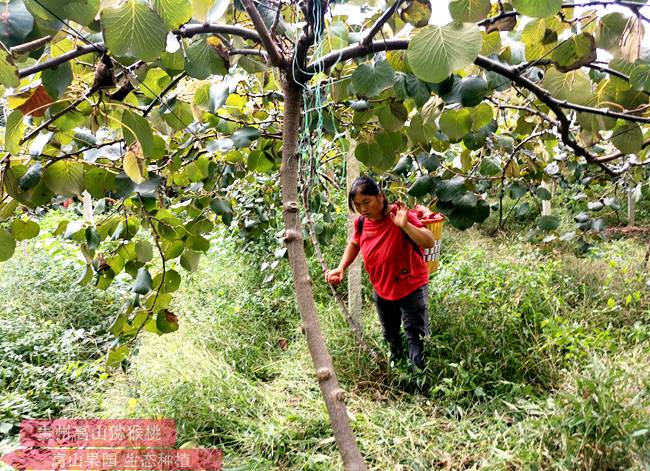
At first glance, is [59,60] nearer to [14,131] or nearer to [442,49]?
[14,131]

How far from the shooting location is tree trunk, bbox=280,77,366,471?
1.63ft

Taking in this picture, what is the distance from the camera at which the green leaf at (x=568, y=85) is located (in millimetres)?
651

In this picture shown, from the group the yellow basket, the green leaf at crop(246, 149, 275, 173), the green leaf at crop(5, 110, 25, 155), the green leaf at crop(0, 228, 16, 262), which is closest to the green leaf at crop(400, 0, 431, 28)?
the green leaf at crop(5, 110, 25, 155)

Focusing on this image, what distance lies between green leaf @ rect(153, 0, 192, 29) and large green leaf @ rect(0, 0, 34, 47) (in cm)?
12

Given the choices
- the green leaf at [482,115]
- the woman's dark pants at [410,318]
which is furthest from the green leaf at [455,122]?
the woman's dark pants at [410,318]

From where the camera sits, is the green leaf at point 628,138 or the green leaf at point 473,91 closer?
the green leaf at point 473,91

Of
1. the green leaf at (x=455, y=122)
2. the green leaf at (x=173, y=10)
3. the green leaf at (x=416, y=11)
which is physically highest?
the green leaf at (x=416, y=11)

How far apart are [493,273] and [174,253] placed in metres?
2.47

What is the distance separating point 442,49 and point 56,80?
461 millimetres

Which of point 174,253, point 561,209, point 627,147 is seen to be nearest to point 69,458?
point 174,253

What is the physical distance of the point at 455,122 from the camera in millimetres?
711

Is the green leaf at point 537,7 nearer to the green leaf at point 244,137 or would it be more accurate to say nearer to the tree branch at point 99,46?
the tree branch at point 99,46

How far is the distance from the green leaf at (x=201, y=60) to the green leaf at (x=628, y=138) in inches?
26.2

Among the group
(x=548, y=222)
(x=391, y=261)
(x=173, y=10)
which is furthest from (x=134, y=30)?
(x=391, y=261)
